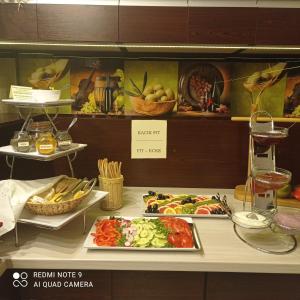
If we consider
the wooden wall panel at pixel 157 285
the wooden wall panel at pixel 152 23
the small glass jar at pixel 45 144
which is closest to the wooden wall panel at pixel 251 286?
the wooden wall panel at pixel 157 285

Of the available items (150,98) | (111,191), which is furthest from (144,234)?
(150,98)

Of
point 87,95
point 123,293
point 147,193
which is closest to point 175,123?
point 147,193

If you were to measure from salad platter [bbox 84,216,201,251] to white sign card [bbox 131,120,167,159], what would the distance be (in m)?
0.46

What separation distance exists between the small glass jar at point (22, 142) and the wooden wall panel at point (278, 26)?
1041 millimetres

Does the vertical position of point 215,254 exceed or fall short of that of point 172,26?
it falls short

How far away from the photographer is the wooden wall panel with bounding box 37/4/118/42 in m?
1.26

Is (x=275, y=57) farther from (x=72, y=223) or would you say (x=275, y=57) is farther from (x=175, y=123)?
(x=72, y=223)

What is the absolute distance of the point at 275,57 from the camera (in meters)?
1.60

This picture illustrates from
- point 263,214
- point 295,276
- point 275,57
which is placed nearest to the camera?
point 295,276

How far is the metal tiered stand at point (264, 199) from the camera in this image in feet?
3.69

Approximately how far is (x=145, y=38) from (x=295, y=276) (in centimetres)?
108

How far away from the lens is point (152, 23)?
4.17ft

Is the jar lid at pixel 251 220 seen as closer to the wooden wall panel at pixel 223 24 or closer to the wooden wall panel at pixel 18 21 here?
the wooden wall panel at pixel 223 24

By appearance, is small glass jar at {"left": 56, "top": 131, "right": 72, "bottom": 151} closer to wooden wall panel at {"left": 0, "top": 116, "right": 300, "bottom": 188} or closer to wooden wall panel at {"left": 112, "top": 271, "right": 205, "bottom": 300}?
wooden wall panel at {"left": 0, "top": 116, "right": 300, "bottom": 188}
